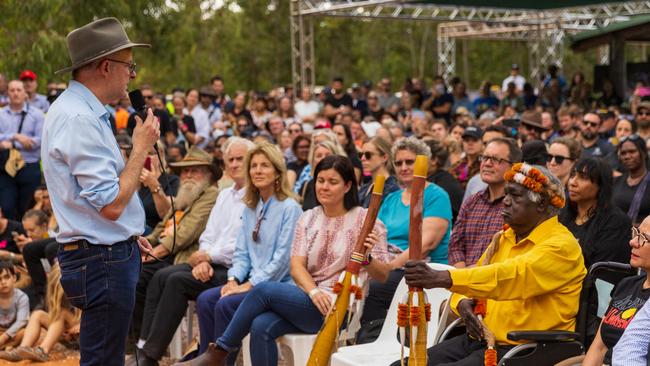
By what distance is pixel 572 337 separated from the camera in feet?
16.0

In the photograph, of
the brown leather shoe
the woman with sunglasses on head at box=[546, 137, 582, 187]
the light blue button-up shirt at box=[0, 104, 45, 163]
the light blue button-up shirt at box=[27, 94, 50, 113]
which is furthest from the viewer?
the light blue button-up shirt at box=[27, 94, 50, 113]

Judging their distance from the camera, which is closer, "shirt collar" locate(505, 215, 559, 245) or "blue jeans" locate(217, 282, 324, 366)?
"shirt collar" locate(505, 215, 559, 245)

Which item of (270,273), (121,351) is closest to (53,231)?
(270,273)

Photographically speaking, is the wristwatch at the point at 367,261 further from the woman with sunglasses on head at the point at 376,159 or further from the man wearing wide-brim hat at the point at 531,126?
the man wearing wide-brim hat at the point at 531,126

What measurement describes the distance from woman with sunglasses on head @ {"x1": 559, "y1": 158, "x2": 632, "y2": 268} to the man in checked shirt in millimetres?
444

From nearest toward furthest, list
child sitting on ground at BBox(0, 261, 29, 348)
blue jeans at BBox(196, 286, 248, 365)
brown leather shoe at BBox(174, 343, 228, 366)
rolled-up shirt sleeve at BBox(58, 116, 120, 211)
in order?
rolled-up shirt sleeve at BBox(58, 116, 120, 211) < brown leather shoe at BBox(174, 343, 228, 366) < blue jeans at BBox(196, 286, 248, 365) < child sitting on ground at BBox(0, 261, 29, 348)

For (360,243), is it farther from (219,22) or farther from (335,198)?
(219,22)

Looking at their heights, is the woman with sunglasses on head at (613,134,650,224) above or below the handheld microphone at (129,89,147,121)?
below

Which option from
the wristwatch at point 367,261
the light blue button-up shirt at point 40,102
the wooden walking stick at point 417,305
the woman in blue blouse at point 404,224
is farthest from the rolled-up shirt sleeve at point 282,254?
the light blue button-up shirt at point 40,102

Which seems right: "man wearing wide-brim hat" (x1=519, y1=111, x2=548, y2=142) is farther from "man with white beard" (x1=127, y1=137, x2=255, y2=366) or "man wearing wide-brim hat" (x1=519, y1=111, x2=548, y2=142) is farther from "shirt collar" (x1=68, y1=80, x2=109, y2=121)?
"shirt collar" (x1=68, y1=80, x2=109, y2=121)

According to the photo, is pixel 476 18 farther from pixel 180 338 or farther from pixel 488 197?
pixel 488 197

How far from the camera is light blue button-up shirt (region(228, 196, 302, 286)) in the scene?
688cm

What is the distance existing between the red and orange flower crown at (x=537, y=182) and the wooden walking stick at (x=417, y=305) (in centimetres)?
75

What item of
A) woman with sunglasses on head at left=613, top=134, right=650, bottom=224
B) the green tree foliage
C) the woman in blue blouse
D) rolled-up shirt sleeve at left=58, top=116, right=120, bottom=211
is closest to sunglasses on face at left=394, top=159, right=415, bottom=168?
the woman in blue blouse
